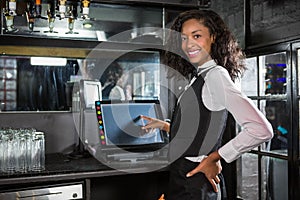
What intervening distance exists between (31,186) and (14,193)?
11cm

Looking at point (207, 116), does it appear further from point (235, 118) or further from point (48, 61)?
point (48, 61)

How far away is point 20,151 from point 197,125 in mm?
1146

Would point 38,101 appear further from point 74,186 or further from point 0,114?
point 74,186

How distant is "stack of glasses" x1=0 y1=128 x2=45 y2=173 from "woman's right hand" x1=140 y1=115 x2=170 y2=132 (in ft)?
2.30

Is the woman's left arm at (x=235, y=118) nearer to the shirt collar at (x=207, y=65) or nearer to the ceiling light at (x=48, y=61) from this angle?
the shirt collar at (x=207, y=65)

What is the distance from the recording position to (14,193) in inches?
82.7

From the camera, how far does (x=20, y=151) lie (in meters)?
2.30

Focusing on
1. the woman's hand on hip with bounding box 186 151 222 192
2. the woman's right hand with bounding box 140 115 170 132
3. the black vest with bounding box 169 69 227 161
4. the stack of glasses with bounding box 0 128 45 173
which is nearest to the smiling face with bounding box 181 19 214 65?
the black vest with bounding box 169 69 227 161

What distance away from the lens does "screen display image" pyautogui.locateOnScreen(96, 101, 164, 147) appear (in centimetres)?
250

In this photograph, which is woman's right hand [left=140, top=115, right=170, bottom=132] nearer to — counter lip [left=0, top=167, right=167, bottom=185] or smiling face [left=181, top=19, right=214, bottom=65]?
counter lip [left=0, top=167, right=167, bottom=185]

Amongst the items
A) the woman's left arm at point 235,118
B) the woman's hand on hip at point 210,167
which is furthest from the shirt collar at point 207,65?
the woman's hand on hip at point 210,167

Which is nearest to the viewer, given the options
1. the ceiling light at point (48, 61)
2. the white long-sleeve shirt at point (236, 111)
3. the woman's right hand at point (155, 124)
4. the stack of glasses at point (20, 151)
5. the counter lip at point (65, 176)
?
the white long-sleeve shirt at point (236, 111)

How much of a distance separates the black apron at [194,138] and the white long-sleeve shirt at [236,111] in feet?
0.18

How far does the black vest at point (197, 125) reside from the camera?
1.82 metres
